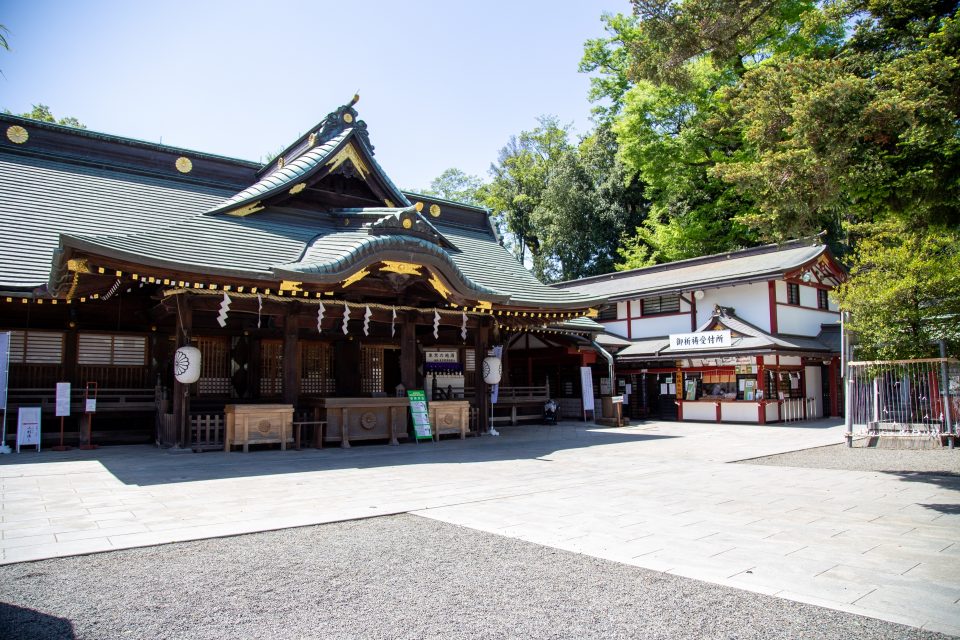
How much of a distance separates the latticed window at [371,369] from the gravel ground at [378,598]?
11995mm

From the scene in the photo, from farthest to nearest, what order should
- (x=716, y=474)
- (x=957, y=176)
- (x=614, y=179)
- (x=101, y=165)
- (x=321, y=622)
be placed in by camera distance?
(x=614, y=179), (x=101, y=165), (x=716, y=474), (x=957, y=176), (x=321, y=622)

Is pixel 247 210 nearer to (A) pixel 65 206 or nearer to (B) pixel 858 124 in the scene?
(A) pixel 65 206

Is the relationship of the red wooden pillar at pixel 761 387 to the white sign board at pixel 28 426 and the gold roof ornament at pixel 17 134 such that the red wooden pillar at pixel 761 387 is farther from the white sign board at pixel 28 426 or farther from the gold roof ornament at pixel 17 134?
the gold roof ornament at pixel 17 134

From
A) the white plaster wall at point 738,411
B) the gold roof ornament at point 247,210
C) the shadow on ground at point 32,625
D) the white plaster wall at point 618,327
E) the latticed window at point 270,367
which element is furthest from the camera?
the white plaster wall at point 618,327

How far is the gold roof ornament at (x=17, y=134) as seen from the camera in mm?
15387

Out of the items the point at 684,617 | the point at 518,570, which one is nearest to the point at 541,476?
the point at 518,570

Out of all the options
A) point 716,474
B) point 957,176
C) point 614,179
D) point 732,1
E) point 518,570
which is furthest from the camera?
point 614,179

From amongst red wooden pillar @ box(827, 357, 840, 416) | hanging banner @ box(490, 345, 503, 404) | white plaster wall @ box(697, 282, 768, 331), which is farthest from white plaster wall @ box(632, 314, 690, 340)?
hanging banner @ box(490, 345, 503, 404)

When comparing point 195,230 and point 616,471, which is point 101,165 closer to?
point 195,230

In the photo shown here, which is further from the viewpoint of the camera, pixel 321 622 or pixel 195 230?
pixel 195 230

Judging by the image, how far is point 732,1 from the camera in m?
9.25

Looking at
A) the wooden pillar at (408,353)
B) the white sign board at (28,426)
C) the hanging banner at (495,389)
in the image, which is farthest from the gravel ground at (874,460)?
the white sign board at (28,426)

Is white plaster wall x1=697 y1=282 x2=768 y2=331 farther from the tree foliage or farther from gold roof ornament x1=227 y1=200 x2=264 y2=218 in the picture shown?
gold roof ornament x1=227 y1=200 x2=264 y2=218

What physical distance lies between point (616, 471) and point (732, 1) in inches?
291
